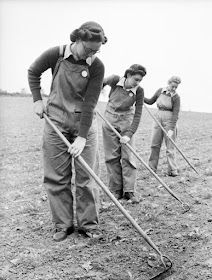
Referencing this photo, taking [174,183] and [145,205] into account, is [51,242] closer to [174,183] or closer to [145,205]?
[145,205]

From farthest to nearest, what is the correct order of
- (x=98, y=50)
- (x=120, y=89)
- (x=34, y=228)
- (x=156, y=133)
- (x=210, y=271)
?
(x=156, y=133), (x=120, y=89), (x=34, y=228), (x=98, y=50), (x=210, y=271)

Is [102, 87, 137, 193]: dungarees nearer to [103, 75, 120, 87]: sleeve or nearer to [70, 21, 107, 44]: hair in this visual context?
[103, 75, 120, 87]: sleeve

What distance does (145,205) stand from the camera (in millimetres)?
5652

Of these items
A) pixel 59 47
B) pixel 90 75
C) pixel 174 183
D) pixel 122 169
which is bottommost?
pixel 174 183

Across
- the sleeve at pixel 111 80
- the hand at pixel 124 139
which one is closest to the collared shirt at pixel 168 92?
the sleeve at pixel 111 80

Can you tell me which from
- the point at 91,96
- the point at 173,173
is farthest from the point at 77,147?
the point at 173,173

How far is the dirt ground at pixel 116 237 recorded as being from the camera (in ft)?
12.2

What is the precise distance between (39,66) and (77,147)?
96cm

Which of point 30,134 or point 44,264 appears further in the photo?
point 30,134

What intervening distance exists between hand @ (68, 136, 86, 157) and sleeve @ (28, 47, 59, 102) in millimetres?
689

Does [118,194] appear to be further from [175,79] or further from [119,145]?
[175,79]

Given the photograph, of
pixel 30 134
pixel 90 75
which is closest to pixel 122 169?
pixel 90 75

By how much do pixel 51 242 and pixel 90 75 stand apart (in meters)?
1.89

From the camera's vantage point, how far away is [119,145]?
19.8ft
